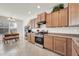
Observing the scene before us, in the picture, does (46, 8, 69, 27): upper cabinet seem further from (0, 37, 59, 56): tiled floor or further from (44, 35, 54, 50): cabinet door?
(0, 37, 59, 56): tiled floor

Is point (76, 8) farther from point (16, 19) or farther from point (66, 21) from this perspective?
point (16, 19)

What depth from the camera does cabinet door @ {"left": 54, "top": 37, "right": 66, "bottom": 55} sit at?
141 inches

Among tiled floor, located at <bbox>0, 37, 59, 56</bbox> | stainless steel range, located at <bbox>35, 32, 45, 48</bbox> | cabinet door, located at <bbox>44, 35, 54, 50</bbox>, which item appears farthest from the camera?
stainless steel range, located at <bbox>35, 32, 45, 48</bbox>

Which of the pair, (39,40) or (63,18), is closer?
(63,18)

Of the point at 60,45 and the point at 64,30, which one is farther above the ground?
the point at 64,30

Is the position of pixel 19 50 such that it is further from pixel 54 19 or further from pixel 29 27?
pixel 54 19

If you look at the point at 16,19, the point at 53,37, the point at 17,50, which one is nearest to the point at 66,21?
the point at 53,37

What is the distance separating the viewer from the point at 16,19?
3.62 metres

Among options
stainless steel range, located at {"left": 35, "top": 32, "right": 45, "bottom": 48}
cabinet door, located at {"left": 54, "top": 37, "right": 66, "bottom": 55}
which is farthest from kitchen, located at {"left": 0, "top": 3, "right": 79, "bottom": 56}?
stainless steel range, located at {"left": 35, "top": 32, "right": 45, "bottom": 48}

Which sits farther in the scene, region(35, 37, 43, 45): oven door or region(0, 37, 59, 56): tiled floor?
region(35, 37, 43, 45): oven door

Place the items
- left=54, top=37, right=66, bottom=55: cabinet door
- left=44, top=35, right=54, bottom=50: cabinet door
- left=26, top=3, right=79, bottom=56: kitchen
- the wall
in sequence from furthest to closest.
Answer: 1. left=44, top=35, right=54, bottom=50: cabinet door
2. the wall
3. left=54, top=37, right=66, bottom=55: cabinet door
4. left=26, top=3, right=79, bottom=56: kitchen

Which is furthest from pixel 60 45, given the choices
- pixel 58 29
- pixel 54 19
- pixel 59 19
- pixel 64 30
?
pixel 54 19

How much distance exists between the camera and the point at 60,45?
12.4ft

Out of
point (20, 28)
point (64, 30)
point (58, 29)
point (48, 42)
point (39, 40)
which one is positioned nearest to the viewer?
point (20, 28)
